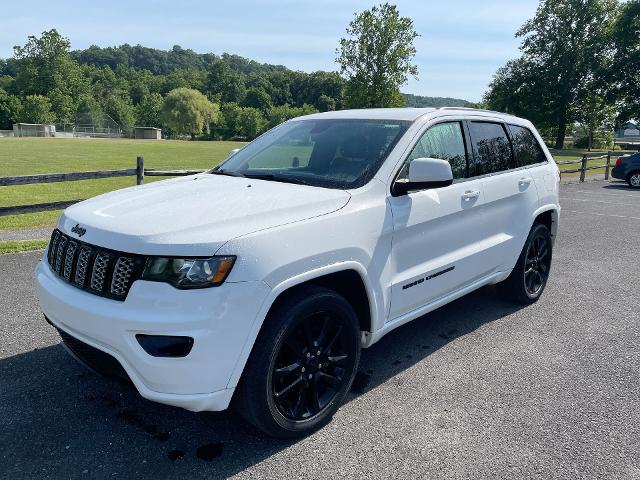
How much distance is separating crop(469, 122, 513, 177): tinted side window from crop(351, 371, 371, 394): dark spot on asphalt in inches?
68.5

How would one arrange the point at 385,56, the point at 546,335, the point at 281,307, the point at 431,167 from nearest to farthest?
1. the point at 281,307
2. the point at 431,167
3. the point at 546,335
4. the point at 385,56

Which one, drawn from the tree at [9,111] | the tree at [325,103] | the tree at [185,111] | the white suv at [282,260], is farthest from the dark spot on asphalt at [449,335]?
the tree at [325,103]

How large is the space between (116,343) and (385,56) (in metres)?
55.0

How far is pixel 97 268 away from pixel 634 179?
19.7 m

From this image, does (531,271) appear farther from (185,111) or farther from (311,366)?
(185,111)

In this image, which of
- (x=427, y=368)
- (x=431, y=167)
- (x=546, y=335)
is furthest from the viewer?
(x=546, y=335)

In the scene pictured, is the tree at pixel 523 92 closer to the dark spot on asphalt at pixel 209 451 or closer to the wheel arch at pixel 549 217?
the wheel arch at pixel 549 217

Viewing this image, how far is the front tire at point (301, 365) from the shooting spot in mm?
2611

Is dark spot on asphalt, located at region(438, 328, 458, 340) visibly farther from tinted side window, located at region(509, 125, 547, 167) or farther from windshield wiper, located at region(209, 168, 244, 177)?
windshield wiper, located at region(209, 168, 244, 177)

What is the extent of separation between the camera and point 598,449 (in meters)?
2.86

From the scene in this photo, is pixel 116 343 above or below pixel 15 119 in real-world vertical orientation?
below

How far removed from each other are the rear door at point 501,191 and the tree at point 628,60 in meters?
51.4

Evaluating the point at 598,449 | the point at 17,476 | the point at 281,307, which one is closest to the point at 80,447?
the point at 17,476

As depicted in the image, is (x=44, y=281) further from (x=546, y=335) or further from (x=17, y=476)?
(x=546, y=335)
